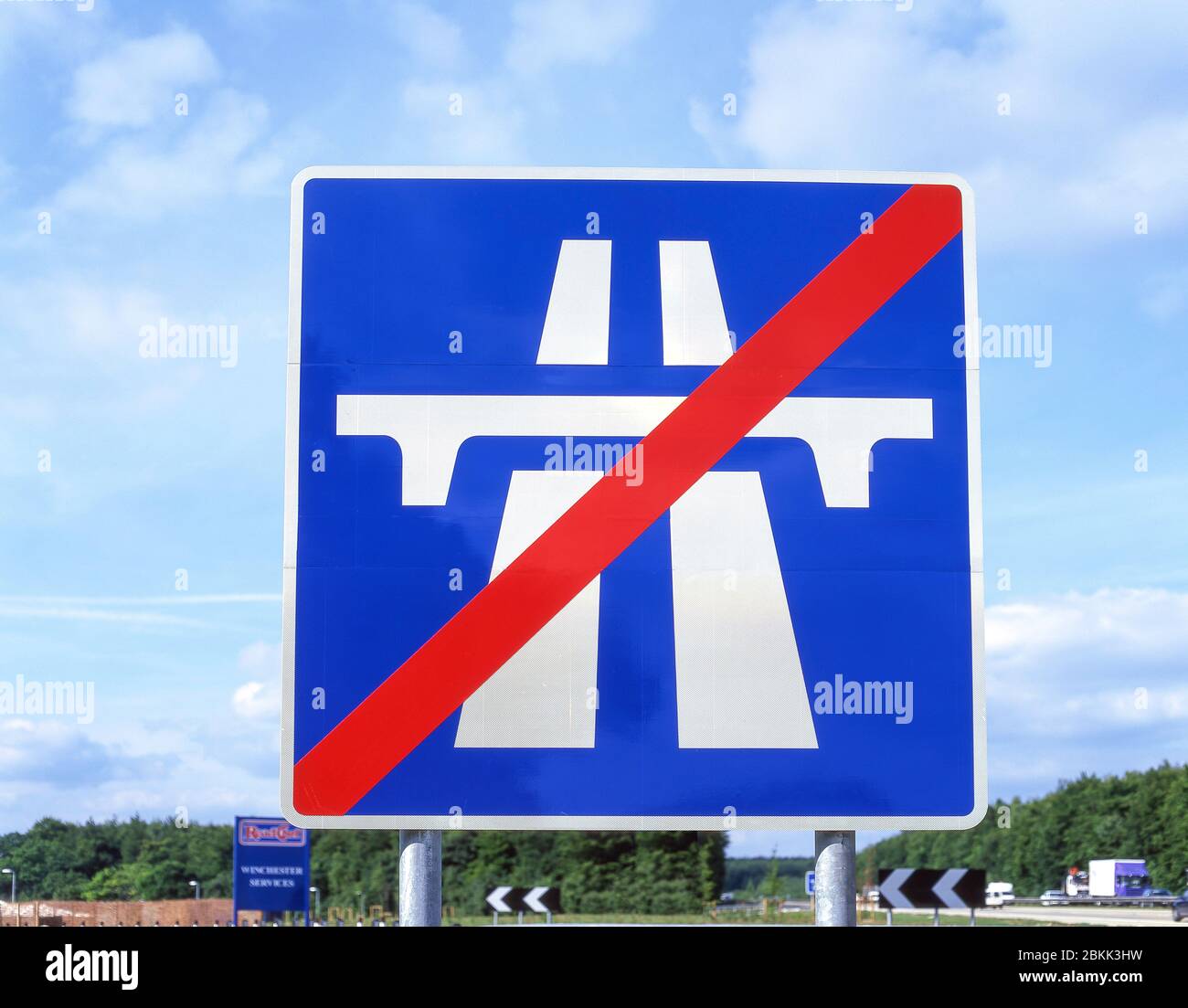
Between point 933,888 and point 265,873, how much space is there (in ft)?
99.1

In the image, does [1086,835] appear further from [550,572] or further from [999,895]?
[550,572]

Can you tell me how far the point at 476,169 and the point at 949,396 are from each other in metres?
2.52

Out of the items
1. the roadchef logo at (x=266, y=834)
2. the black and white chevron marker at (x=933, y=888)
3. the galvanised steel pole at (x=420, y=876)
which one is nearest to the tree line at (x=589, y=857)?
the roadchef logo at (x=266, y=834)

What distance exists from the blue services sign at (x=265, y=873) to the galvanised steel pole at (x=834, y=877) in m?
38.1

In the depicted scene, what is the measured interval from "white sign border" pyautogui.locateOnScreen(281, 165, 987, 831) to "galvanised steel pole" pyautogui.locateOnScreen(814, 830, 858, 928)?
8 centimetres

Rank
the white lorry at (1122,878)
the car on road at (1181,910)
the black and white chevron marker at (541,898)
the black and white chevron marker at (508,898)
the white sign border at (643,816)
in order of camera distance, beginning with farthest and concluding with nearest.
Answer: the white lorry at (1122,878)
the car on road at (1181,910)
the black and white chevron marker at (508,898)
the black and white chevron marker at (541,898)
the white sign border at (643,816)

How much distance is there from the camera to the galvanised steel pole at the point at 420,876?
5.71 meters

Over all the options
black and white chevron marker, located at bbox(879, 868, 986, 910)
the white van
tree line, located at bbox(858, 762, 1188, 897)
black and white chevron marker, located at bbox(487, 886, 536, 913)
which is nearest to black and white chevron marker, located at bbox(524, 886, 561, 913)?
black and white chevron marker, located at bbox(487, 886, 536, 913)
